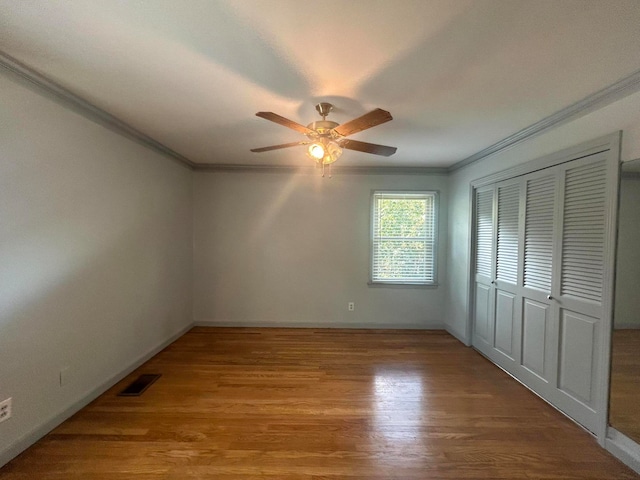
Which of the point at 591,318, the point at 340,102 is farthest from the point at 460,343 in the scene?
the point at 340,102

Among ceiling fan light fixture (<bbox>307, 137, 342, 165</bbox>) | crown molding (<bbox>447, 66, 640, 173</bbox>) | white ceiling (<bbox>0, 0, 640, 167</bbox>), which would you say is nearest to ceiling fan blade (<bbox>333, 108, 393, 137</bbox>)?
ceiling fan light fixture (<bbox>307, 137, 342, 165</bbox>)

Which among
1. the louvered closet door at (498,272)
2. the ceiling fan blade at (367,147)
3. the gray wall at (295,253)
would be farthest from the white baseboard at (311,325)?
the ceiling fan blade at (367,147)

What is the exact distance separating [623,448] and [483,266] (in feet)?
6.21

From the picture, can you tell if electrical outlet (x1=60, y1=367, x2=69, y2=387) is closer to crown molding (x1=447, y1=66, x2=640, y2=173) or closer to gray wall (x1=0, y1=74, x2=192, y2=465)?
gray wall (x1=0, y1=74, x2=192, y2=465)

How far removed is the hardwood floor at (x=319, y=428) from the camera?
5.70ft

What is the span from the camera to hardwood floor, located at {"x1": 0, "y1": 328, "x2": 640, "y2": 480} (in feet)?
5.70

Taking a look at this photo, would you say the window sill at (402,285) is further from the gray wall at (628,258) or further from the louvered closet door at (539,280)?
the gray wall at (628,258)

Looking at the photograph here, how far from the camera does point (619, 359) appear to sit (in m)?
1.88

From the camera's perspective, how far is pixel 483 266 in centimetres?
341

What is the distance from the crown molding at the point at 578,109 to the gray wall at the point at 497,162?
4cm

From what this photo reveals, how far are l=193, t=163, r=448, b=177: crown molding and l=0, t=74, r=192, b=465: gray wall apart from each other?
3.29 feet

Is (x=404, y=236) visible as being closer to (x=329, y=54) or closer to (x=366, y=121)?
(x=366, y=121)

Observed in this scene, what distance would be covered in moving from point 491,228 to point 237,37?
10.2ft

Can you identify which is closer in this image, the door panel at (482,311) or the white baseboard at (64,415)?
the white baseboard at (64,415)
